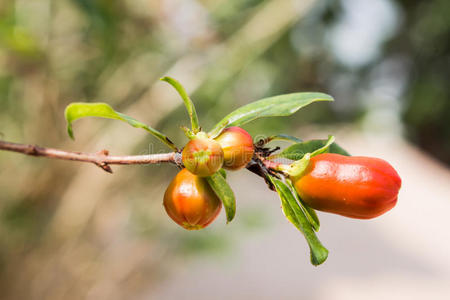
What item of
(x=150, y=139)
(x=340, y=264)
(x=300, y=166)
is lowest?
(x=300, y=166)

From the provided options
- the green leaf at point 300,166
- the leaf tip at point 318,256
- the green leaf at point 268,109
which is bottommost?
the leaf tip at point 318,256

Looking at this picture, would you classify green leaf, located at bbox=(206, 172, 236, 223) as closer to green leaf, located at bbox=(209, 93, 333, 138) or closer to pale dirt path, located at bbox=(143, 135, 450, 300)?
green leaf, located at bbox=(209, 93, 333, 138)

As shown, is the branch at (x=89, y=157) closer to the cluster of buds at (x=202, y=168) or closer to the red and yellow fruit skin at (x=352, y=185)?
the cluster of buds at (x=202, y=168)

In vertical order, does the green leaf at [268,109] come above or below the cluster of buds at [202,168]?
above

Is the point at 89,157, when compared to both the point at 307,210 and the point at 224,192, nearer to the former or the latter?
the point at 224,192

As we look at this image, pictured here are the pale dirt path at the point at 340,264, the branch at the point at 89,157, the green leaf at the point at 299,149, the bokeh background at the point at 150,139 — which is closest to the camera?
the branch at the point at 89,157

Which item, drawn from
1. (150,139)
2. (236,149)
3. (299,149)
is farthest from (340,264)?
(236,149)

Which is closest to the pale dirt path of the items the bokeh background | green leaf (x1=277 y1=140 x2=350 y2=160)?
the bokeh background

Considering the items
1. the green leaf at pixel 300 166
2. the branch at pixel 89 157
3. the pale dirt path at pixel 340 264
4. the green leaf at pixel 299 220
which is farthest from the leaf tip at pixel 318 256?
the pale dirt path at pixel 340 264
